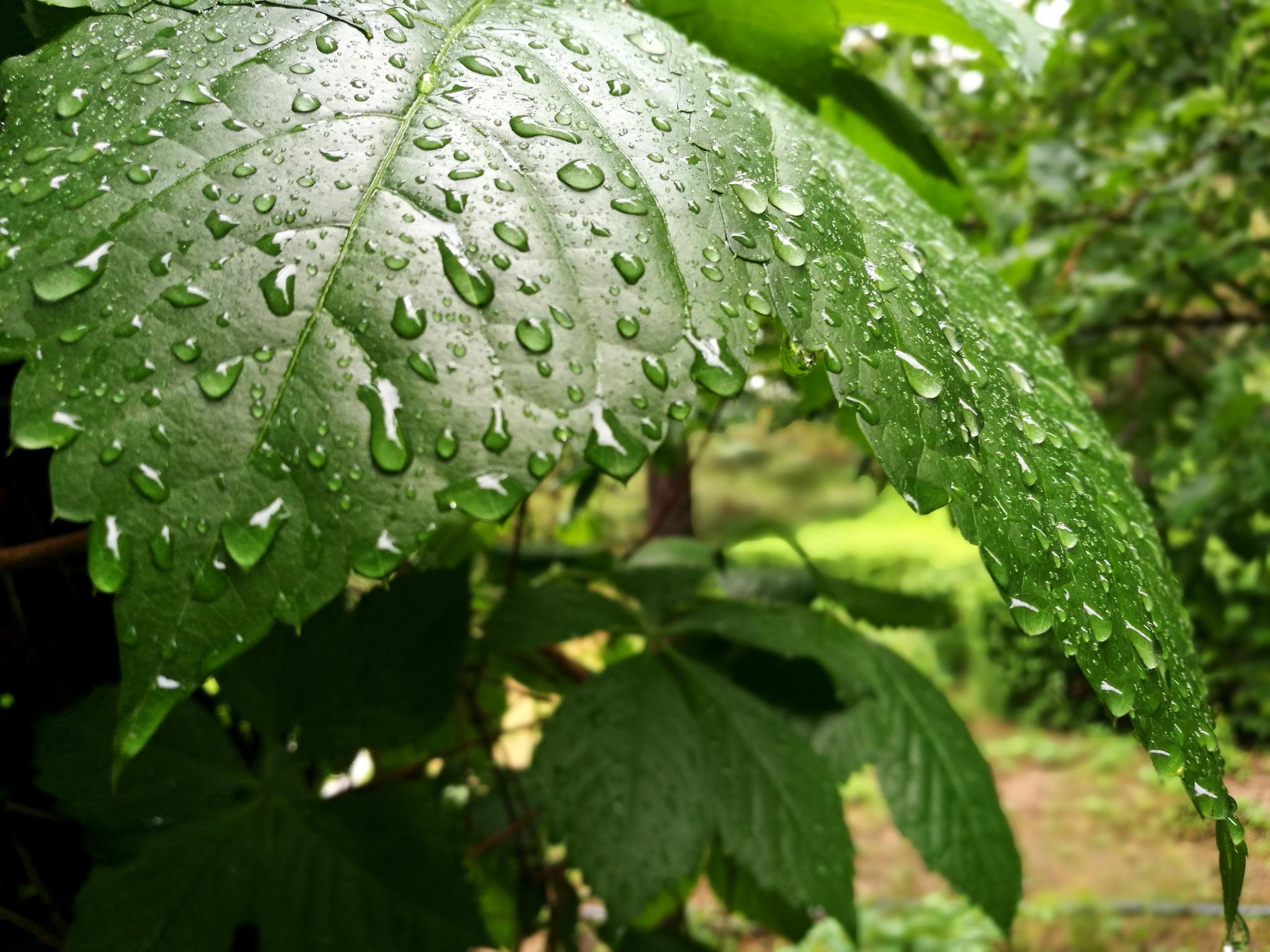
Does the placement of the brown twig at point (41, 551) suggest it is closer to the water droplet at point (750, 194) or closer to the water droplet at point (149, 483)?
the water droplet at point (149, 483)

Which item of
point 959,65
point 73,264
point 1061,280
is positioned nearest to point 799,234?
point 73,264

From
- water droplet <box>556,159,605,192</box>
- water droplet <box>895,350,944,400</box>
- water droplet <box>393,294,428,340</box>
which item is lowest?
water droplet <box>393,294,428,340</box>

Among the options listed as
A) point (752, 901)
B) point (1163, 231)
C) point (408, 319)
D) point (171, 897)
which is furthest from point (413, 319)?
point (1163, 231)

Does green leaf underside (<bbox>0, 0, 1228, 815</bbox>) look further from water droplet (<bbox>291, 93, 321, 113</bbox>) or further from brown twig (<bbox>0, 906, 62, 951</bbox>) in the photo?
brown twig (<bbox>0, 906, 62, 951</bbox>)

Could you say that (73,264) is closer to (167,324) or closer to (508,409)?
(167,324)

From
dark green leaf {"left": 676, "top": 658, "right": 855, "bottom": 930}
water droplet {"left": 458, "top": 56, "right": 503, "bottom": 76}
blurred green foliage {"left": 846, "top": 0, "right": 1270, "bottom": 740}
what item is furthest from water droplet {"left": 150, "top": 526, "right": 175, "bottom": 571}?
blurred green foliage {"left": 846, "top": 0, "right": 1270, "bottom": 740}

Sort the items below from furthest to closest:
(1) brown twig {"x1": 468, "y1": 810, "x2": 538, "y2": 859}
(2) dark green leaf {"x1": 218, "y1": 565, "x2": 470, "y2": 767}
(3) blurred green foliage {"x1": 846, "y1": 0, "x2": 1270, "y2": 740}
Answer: (3) blurred green foliage {"x1": 846, "y1": 0, "x2": 1270, "y2": 740}
(1) brown twig {"x1": 468, "y1": 810, "x2": 538, "y2": 859}
(2) dark green leaf {"x1": 218, "y1": 565, "x2": 470, "y2": 767}
